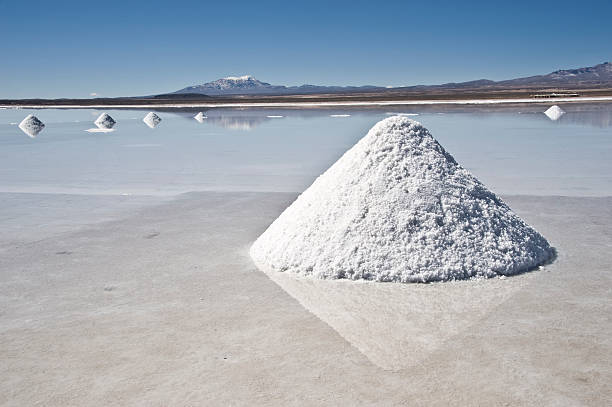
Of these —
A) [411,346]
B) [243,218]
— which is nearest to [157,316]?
[411,346]

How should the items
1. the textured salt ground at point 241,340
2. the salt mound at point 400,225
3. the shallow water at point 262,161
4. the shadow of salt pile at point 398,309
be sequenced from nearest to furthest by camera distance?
the textured salt ground at point 241,340 → the shadow of salt pile at point 398,309 → the salt mound at point 400,225 → the shallow water at point 262,161

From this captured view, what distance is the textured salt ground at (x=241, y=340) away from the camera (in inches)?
80.5

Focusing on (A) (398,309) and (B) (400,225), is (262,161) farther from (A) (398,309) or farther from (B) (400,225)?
(A) (398,309)

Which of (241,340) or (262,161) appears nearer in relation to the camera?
(241,340)

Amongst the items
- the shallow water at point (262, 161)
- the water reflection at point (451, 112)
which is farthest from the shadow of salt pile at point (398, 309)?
the water reflection at point (451, 112)

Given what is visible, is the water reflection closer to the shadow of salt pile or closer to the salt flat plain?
the salt flat plain

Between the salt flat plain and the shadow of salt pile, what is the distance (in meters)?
0.01

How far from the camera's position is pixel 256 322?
269 centimetres

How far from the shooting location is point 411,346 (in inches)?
93.7

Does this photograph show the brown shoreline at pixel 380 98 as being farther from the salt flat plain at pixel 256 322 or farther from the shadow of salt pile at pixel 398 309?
the shadow of salt pile at pixel 398 309

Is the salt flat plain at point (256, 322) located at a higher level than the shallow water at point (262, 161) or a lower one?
higher

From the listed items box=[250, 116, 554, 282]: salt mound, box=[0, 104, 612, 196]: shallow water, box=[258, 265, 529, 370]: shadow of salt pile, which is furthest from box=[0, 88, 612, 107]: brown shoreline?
box=[258, 265, 529, 370]: shadow of salt pile

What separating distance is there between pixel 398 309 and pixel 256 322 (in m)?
0.74

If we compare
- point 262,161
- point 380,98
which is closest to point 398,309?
point 262,161
